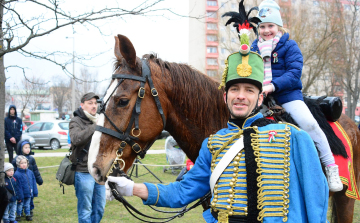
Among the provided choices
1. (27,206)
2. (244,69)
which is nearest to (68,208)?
(27,206)

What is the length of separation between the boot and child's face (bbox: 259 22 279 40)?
136cm

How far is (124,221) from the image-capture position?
20.9 feet

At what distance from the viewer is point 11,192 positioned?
5.74 m

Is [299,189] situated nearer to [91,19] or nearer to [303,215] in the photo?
[303,215]

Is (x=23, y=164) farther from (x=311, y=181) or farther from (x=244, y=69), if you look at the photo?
(x=311, y=181)

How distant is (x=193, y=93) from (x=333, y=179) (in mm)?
1478

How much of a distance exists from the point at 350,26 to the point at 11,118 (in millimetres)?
18917

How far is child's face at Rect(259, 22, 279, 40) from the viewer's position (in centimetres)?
299

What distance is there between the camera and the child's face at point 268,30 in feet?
9.82

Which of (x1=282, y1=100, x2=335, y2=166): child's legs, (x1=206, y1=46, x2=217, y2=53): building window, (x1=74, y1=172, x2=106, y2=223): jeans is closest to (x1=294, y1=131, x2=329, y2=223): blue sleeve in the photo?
(x1=282, y1=100, x2=335, y2=166): child's legs

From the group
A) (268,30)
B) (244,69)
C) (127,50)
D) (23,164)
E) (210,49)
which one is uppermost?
(210,49)

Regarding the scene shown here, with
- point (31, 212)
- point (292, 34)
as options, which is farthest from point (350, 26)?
point (31, 212)

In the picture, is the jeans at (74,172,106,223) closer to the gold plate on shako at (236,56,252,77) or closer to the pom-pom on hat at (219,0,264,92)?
the pom-pom on hat at (219,0,264,92)

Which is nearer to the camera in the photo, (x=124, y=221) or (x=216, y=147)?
(x=216, y=147)
